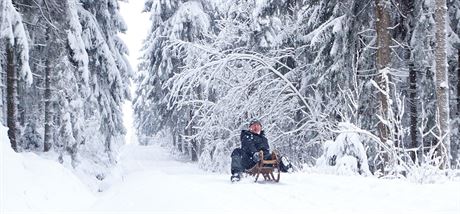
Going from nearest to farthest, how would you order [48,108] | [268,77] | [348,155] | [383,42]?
[348,155] → [383,42] → [268,77] → [48,108]

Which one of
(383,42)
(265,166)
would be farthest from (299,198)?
(383,42)

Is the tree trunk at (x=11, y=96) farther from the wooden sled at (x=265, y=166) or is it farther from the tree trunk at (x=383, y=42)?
the tree trunk at (x=383, y=42)

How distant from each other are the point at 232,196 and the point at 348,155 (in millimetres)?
4512

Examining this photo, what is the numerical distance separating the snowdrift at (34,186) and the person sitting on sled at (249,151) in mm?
2800

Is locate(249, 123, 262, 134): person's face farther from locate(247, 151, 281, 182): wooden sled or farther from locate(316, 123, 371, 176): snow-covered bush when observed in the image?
locate(316, 123, 371, 176): snow-covered bush

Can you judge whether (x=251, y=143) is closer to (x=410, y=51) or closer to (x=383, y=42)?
(x=383, y=42)

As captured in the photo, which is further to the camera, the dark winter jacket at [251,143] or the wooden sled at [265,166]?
the dark winter jacket at [251,143]

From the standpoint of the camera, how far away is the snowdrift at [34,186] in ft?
22.2

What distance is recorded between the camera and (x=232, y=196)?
6863mm

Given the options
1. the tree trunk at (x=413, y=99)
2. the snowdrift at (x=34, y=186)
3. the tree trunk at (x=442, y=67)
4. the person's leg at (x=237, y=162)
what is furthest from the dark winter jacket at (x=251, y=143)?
the tree trunk at (x=413, y=99)

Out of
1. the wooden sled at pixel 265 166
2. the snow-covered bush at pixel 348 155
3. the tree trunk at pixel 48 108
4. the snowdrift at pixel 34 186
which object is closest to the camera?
the snowdrift at pixel 34 186

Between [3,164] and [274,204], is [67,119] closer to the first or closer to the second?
[3,164]

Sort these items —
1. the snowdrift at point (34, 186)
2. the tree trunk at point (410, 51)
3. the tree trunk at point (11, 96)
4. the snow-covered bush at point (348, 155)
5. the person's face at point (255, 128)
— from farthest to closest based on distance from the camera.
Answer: the tree trunk at point (11, 96)
the tree trunk at point (410, 51)
the snow-covered bush at point (348, 155)
the person's face at point (255, 128)
the snowdrift at point (34, 186)

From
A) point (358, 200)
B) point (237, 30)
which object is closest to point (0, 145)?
point (358, 200)
